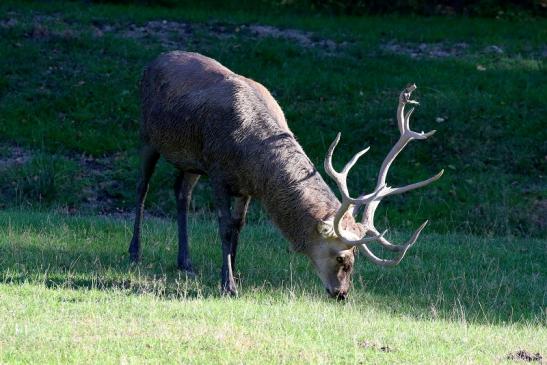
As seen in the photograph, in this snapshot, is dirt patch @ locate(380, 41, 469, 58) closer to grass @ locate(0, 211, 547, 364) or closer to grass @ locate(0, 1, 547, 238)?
grass @ locate(0, 1, 547, 238)

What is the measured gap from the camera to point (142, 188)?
11852mm

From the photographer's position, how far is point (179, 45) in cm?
2045

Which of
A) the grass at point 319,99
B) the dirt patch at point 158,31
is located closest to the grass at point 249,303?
the grass at point 319,99

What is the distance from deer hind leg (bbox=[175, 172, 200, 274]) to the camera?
10883mm

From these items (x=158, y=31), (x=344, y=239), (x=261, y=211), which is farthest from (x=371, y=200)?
(x=158, y=31)

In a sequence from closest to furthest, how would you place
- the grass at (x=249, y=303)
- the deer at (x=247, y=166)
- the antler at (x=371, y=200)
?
the grass at (x=249, y=303)
the antler at (x=371, y=200)
the deer at (x=247, y=166)

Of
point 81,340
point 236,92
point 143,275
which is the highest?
point 236,92

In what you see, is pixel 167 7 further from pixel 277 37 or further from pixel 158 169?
pixel 158 169

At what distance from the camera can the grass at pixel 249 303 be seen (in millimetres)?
7461

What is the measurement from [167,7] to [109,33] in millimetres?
2872

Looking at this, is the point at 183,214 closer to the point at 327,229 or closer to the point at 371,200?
→ the point at 327,229

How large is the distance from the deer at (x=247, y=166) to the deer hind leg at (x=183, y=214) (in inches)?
0.4

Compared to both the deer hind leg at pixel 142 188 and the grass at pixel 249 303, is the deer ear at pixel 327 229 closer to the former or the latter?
the grass at pixel 249 303

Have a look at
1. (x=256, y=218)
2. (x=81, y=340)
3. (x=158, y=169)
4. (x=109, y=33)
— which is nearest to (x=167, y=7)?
(x=109, y=33)
